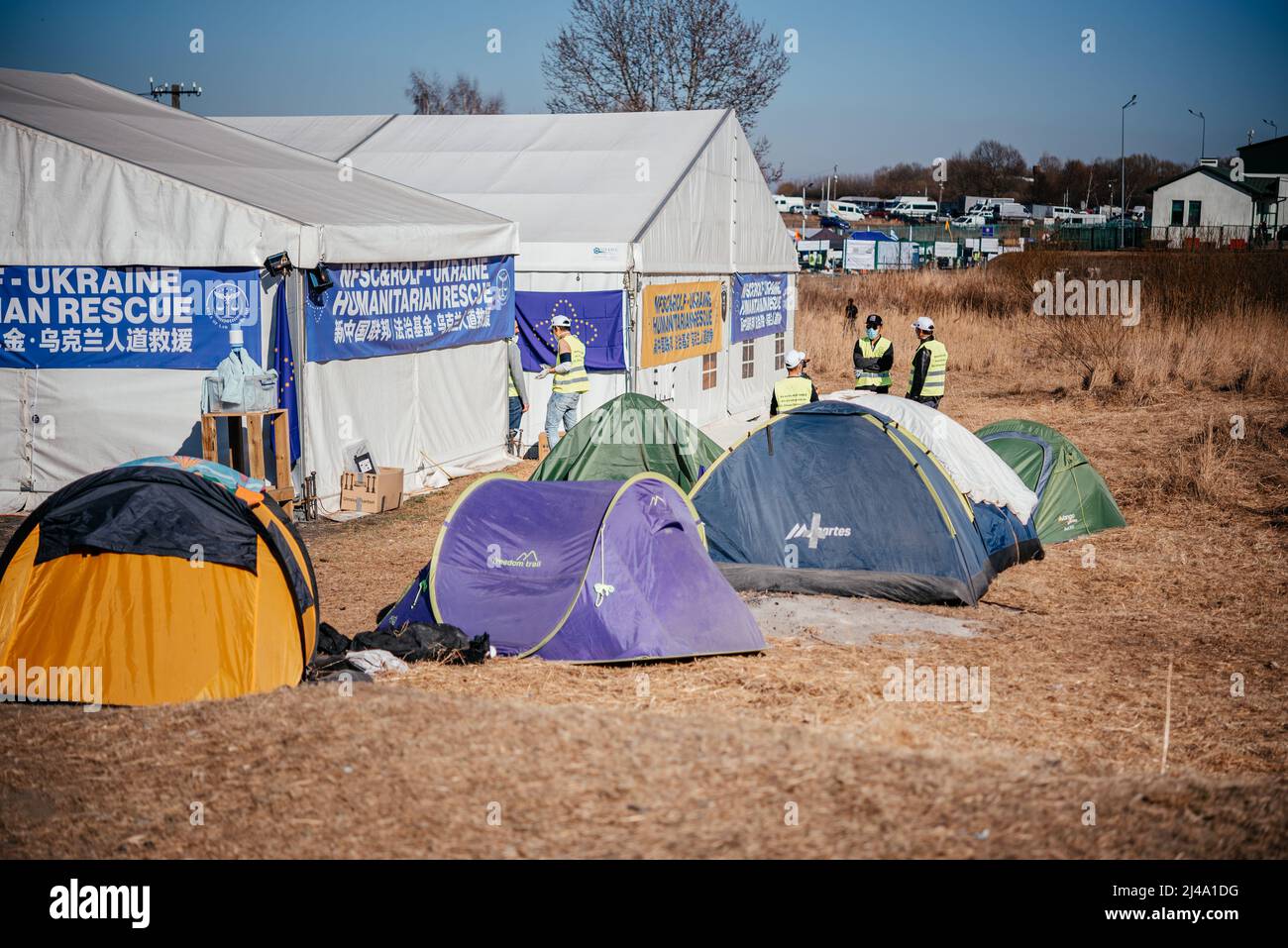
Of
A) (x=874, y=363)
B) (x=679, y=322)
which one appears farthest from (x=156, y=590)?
(x=679, y=322)

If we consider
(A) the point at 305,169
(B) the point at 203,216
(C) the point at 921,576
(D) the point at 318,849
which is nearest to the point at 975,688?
(C) the point at 921,576

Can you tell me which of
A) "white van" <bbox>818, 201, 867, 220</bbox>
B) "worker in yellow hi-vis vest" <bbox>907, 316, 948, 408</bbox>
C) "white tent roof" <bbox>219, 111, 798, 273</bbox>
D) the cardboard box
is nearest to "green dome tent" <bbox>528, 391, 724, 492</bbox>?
the cardboard box

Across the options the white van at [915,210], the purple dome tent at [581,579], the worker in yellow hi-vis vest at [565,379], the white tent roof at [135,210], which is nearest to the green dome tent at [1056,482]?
the purple dome tent at [581,579]

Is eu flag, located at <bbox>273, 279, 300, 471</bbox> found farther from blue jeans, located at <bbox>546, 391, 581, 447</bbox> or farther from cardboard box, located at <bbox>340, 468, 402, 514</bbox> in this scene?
blue jeans, located at <bbox>546, 391, 581, 447</bbox>

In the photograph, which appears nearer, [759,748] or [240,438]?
[759,748]

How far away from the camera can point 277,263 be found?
37.7 ft

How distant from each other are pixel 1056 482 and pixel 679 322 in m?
7.87

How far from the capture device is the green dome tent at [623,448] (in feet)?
38.2

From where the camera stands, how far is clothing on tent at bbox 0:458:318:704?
22.2 ft

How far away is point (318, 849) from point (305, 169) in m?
12.8

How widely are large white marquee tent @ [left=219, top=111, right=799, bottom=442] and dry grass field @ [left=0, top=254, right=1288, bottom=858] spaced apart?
6.28m

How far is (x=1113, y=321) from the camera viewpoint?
25406 millimetres

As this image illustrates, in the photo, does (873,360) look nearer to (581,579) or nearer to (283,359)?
(283,359)
